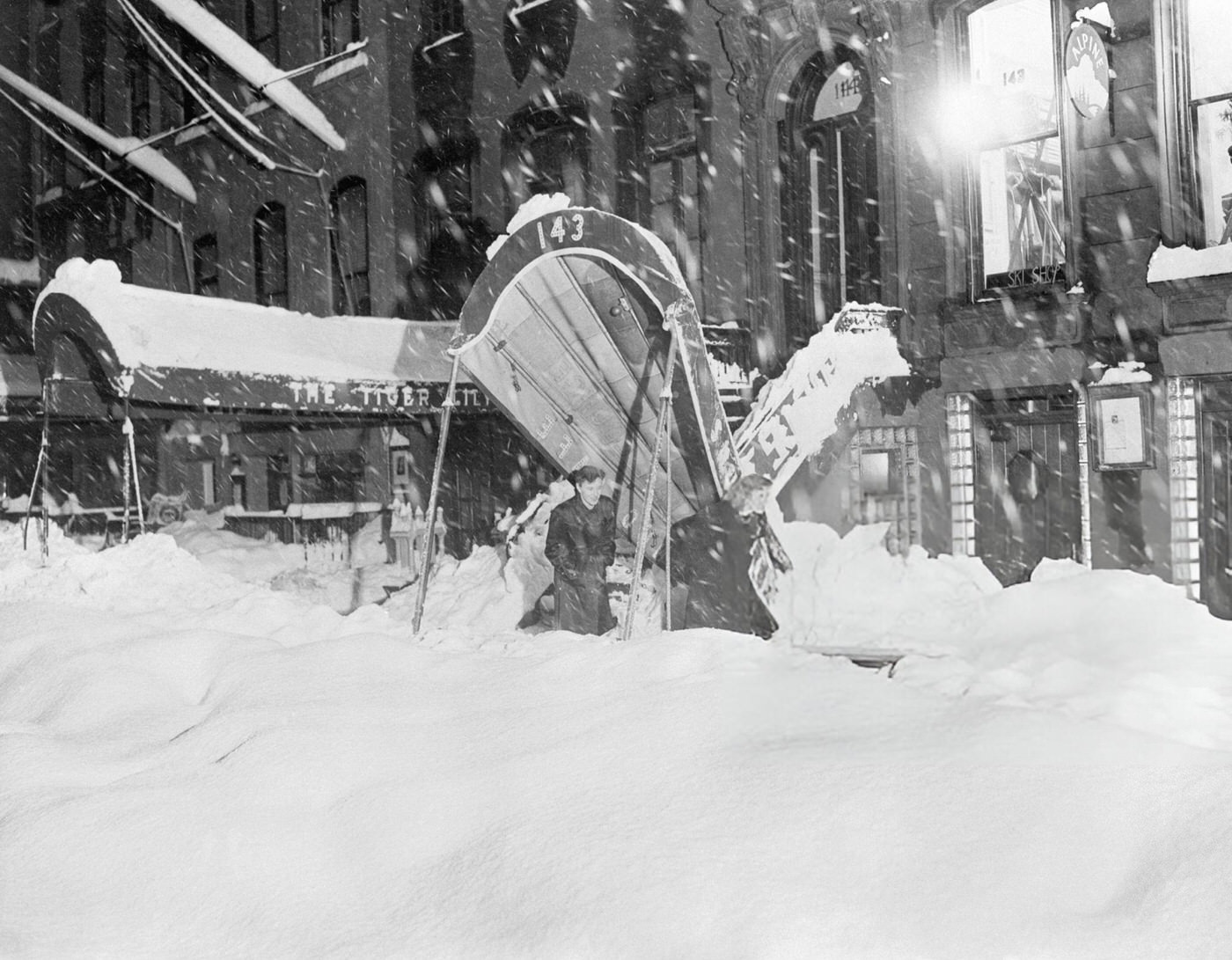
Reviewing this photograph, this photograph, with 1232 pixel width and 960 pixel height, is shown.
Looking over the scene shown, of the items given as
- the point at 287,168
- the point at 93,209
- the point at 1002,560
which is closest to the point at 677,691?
the point at 1002,560

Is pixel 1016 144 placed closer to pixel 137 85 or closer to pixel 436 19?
pixel 436 19

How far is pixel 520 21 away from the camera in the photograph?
1497 centimetres

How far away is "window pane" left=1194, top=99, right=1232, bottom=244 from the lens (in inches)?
360

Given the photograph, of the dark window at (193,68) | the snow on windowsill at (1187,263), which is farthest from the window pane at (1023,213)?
the dark window at (193,68)

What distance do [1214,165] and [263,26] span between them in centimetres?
1506

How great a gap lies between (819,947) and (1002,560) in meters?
7.54

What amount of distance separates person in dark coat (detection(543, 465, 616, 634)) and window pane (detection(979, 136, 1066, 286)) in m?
4.24

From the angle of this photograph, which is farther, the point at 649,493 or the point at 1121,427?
the point at 1121,427

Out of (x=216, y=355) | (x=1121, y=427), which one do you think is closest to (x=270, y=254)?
(x=216, y=355)

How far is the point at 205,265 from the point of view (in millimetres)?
20266

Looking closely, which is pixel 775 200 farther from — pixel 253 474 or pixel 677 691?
pixel 253 474

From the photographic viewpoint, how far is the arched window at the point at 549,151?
47.4 feet

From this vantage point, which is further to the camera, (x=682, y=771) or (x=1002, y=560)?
(x=1002, y=560)

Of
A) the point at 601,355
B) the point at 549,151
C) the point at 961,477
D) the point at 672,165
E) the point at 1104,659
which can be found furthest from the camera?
the point at 549,151
